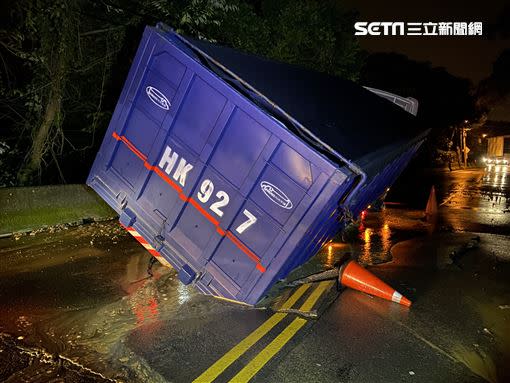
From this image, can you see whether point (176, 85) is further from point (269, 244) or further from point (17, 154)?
point (17, 154)

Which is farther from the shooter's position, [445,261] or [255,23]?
[255,23]

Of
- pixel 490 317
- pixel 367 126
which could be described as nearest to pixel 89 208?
pixel 367 126

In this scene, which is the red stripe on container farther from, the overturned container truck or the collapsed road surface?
the collapsed road surface

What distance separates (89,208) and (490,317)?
8224mm

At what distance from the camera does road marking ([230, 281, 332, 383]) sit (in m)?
3.40

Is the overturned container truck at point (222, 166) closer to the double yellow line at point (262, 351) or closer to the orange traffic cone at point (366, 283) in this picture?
the double yellow line at point (262, 351)

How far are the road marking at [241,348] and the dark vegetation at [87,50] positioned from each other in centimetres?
598

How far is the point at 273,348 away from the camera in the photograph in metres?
3.83

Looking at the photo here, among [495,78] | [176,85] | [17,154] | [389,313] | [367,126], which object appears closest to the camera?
[176,85]

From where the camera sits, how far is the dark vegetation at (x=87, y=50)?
28.0 feet

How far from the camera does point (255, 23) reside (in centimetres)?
1260

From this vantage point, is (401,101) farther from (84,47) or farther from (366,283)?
(84,47)

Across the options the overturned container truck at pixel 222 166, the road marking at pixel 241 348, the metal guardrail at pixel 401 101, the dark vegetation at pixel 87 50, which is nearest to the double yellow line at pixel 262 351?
the road marking at pixel 241 348

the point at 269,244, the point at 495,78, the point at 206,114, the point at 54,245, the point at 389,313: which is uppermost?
the point at 495,78
